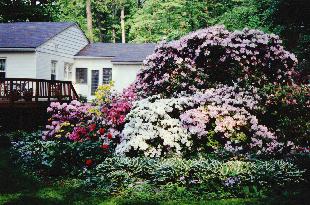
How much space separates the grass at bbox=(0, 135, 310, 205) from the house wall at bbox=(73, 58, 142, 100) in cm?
1939

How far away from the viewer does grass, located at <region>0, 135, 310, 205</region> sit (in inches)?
273

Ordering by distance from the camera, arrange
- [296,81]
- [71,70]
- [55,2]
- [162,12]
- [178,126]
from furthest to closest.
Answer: [55,2]
[162,12]
[71,70]
[296,81]
[178,126]

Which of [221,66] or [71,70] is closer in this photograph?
[221,66]

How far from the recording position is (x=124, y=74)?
2833 centimetres

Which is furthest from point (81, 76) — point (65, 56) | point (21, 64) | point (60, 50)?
point (21, 64)

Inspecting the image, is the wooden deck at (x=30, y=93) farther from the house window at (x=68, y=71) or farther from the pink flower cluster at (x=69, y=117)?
the house window at (x=68, y=71)

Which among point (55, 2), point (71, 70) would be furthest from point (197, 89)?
point (55, 2)

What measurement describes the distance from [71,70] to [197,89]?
19.7 meters

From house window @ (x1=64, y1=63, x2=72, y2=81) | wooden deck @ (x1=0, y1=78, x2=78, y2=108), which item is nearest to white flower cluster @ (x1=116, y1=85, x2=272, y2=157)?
wooden deck @ (x1=0, y1=78, x2=78, y2=108)

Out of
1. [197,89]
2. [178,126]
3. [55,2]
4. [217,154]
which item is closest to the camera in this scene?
[217,154]

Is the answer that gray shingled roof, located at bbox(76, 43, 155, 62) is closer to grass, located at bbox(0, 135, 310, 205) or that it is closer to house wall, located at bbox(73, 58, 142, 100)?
house wall, located at bbox(73, 58, 142, 100)

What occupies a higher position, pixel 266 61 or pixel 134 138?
pixel 266 61

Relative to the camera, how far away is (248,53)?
462 inches

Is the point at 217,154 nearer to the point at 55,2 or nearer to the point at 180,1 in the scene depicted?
the point at 180,1
